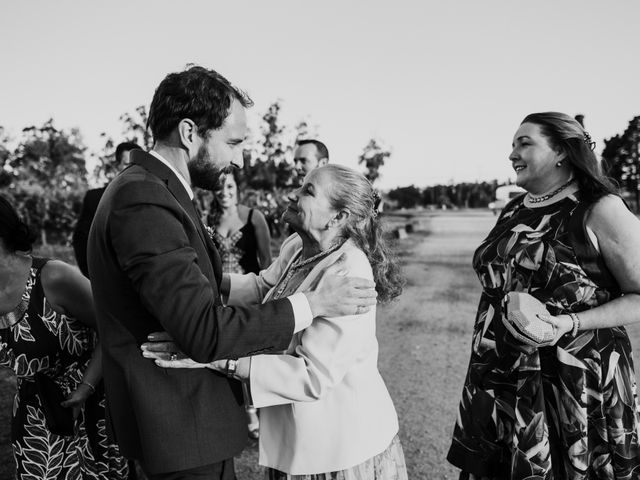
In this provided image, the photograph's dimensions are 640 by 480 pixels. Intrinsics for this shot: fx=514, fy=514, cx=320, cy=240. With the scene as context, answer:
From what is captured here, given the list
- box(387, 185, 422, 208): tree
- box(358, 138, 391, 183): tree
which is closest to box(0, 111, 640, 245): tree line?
box(358, 138, 391, 183): tree

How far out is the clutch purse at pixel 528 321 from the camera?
2193 millimetres

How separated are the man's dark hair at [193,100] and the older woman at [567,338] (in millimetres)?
1583

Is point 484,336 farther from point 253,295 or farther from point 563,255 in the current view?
point 253,295

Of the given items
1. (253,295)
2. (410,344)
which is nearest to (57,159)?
(410,344)

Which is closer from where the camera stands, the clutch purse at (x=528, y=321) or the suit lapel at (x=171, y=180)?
the suit lapel at (x=171, y=180)

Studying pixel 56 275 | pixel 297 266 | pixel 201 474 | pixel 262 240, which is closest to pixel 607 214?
pixel 297 266

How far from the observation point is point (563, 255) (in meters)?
2.39

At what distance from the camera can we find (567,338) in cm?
236

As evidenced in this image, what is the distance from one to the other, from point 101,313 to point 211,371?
44cm

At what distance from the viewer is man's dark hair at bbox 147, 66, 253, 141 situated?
1.84 meters

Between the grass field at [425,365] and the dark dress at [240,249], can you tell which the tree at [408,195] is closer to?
the grass field at [425,365]

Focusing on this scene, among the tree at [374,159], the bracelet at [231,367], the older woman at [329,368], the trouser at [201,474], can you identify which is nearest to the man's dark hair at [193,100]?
the older woman at [329,368]

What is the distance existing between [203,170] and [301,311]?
2.12 ft

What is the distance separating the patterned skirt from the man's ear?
1369mm
